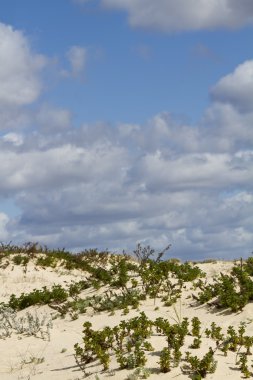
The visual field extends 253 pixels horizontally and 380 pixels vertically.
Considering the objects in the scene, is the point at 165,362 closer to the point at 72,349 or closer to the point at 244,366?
the point at 244,366

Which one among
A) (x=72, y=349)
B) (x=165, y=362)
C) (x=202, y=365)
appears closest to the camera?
(x=202, y=365)

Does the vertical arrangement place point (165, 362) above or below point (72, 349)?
below

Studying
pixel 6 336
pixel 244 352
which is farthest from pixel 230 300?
pixel 6 336

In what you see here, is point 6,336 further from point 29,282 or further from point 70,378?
point 29,282

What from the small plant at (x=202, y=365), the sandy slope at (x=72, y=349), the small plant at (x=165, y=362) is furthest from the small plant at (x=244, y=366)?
the small plant at (x=165, y=362)

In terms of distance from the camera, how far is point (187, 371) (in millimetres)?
9812

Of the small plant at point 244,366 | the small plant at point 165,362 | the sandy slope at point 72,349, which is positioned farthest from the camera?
the sandy slope at point 72,349

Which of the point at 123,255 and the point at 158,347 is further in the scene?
the point at 123,255

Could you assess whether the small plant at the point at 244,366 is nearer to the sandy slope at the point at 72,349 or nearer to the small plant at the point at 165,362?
the sandy slope at the point at 72,349

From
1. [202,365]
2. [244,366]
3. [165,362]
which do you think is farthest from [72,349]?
[244,366]

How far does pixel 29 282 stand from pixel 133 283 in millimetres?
8238

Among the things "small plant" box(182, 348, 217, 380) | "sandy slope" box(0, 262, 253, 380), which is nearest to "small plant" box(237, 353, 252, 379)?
"sandy slope" box(0, 262, 253, 380)

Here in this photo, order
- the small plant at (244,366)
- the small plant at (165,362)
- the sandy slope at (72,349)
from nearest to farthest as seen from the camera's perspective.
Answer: the small plant at (244,366), the small plant at (165,362), the sandy slope at (72,349)

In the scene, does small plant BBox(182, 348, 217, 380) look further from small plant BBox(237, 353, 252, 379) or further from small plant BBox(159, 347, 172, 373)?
small plant BBox(237, 353, 252, 379)
